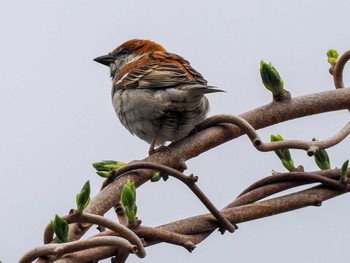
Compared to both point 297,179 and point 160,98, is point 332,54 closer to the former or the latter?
point 297,179

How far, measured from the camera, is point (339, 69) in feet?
9.43

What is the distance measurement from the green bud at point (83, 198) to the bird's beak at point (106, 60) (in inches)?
147

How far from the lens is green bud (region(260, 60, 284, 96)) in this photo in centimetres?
266

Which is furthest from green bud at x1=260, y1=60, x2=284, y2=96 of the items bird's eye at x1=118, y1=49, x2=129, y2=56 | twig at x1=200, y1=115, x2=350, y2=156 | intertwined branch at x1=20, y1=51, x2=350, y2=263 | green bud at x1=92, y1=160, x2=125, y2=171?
bird's eye at x1=118, y1=49, x2=129, y2=56

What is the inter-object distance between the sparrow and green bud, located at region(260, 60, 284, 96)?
2.88 feet

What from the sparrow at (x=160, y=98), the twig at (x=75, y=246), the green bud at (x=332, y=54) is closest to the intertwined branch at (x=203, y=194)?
the twig at (x=75, y=246)

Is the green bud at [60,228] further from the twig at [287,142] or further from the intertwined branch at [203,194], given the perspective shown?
the twig at [287,142]

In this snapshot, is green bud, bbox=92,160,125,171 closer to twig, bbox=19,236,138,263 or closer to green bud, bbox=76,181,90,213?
green bud, bbox=76,181,90,213

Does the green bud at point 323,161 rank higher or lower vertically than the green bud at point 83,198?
lower

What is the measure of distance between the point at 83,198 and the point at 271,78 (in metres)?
1.02

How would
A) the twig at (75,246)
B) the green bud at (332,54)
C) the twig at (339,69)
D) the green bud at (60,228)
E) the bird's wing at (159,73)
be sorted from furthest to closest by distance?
the bird's wing at (159,73)
the green bud at (332,54)
the twig at (339,69)
the green bud at (60,228)
the twig at (75,246)

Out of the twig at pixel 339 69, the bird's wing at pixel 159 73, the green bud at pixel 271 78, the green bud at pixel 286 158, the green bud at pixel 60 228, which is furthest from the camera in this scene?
the bird's wing at pixel 159 73

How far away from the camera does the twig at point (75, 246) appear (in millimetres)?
1757

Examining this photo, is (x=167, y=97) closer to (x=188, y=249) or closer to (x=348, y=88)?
(x=348, y=88)
